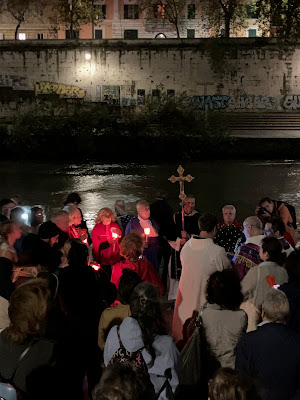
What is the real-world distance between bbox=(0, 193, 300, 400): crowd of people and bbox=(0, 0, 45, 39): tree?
47.2 meters

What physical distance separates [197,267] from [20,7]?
51130 mm

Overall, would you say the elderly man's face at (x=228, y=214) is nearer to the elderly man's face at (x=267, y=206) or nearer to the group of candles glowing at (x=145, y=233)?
the elderly man's face at (x=267, y=206)

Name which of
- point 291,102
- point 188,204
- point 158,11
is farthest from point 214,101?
point 188,204

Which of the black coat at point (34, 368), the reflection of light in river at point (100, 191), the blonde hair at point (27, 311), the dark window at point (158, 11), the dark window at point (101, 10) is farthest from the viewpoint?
the dark window at point (158, 11)

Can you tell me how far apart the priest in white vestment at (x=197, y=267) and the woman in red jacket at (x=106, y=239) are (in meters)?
1.99

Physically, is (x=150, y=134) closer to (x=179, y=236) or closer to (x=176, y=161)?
(x=176, y=161)

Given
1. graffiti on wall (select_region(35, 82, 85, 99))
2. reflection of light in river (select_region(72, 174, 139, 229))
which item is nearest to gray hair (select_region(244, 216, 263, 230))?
reflection of light in river (select_region(72, 174, 139, 229))

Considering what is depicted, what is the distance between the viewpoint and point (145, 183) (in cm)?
2153

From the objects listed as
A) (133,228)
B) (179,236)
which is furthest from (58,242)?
(179,236)

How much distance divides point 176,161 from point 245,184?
8060 mm

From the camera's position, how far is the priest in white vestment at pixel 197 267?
5.20m

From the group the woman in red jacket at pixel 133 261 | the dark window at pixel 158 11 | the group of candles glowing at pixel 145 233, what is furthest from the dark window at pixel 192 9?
the woman in red jacket at pixel 133 261

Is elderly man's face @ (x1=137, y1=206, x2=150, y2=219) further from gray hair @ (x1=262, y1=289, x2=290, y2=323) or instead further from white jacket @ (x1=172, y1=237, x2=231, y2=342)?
gray hair @ (x1=262, y1=289, x2=290, y2=323)

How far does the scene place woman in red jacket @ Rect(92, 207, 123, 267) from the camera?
7281 mm
